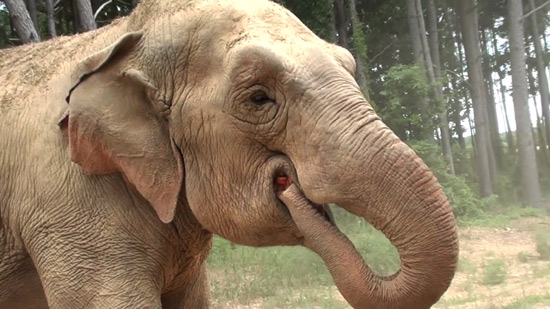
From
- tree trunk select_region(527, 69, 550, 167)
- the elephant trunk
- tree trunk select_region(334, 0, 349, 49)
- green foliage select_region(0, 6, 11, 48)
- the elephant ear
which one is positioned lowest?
tree trunk select_region(527, 69, 550, 167)

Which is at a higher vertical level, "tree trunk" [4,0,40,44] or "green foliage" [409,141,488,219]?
"tree trunk" [4,0,40,44]

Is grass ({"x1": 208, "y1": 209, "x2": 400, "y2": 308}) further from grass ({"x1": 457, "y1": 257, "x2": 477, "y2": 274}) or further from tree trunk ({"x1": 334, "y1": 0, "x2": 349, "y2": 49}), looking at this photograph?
tree trunk ({"x1": 334, "y1": 0, "x2": 349, "y2": 49})

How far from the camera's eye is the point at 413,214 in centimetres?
202

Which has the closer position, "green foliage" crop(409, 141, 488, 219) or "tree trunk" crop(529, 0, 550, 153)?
"green foliage" crop(409, 141, 488, 219)

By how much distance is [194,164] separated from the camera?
2572mm

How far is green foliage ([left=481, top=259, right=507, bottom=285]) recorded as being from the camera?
7250mm

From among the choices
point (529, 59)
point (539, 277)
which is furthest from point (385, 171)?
point (529, 59)

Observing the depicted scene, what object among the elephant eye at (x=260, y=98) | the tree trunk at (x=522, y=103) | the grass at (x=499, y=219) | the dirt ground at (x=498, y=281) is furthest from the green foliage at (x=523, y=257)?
the tree trunk at (x=522, y=103)

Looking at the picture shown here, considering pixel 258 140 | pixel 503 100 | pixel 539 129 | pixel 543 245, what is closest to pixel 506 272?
pixel 543 245

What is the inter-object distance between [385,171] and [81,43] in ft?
5.55

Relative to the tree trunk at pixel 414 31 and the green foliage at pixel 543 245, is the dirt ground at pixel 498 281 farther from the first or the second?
the tree trunk at pixel 414 31

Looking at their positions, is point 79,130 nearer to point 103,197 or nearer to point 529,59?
point 103,197

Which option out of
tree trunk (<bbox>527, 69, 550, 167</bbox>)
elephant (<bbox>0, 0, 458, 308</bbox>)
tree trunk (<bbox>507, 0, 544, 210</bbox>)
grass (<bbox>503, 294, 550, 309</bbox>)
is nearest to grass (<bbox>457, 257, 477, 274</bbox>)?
grass (<bbox>503, 294, 550, 309</bbox>)

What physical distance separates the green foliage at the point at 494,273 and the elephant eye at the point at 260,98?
5.59 meters
